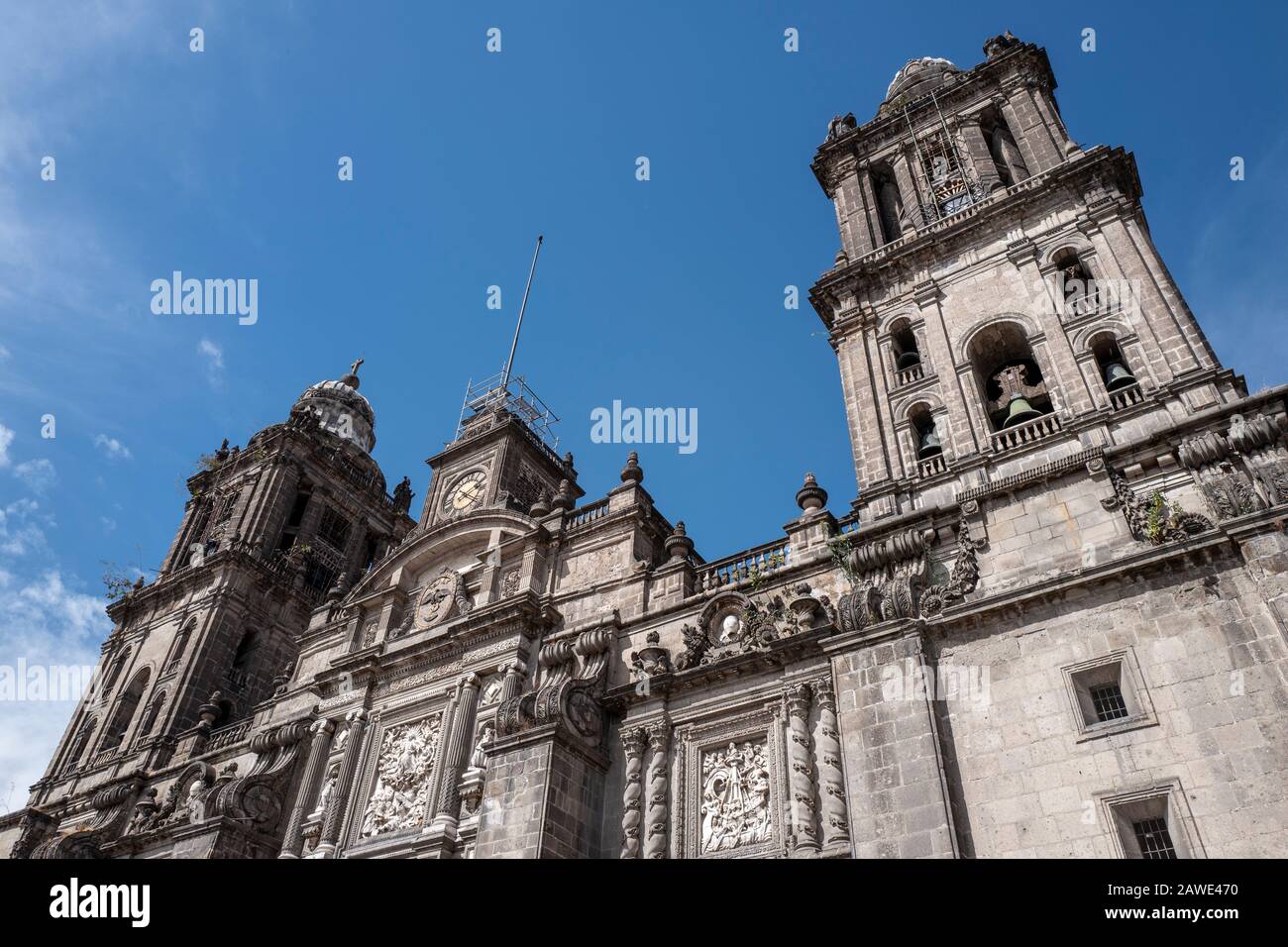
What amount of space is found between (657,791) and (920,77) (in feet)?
78.4

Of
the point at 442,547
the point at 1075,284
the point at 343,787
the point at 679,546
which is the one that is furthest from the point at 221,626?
the point at 1075,284

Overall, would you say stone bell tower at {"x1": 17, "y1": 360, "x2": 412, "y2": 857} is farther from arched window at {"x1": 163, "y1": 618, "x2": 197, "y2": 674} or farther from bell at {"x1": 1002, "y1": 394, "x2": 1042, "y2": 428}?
bell at {"x1": 1002, "y1": 394, "x2": 1042, "y2": 428}

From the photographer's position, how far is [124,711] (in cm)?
3572

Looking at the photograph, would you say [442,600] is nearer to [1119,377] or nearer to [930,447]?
[930,447]

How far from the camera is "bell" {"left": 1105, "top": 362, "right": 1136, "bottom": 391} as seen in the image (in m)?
18.4

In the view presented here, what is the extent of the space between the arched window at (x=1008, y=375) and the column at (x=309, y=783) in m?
18.9

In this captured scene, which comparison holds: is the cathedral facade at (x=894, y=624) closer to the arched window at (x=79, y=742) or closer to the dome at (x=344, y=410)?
the arched window at (x=79, y=742)

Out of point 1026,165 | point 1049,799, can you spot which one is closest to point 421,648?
point 1049,799

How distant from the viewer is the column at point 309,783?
23672 mm

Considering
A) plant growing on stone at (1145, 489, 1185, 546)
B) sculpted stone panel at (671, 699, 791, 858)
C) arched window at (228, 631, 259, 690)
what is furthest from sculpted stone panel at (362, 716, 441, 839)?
plant growing on stone at (1145, 489, 1185, 546)

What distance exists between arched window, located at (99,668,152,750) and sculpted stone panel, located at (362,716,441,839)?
635 inches

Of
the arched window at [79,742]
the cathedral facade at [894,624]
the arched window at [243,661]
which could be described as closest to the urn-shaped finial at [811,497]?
the cathedral facade at [894,624]

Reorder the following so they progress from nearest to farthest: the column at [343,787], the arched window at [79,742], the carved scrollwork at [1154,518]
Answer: the carved scrollwork at [1154,518]
the column at [343,787]
the arched window at [79,742]
